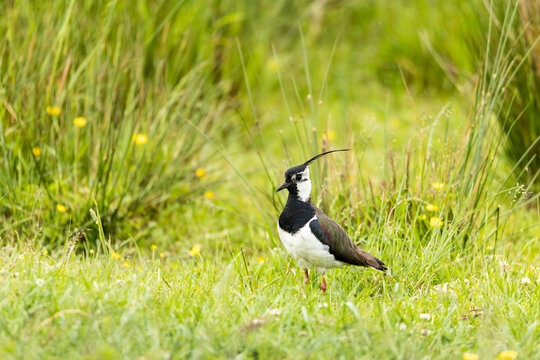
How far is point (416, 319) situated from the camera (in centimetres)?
295

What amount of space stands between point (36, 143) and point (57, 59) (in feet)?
1.63

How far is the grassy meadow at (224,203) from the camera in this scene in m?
2.70

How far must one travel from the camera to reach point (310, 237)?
129 inches

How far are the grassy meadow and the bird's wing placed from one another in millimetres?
143

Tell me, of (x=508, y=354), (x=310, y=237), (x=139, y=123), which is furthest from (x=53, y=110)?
(x=508, y=354)

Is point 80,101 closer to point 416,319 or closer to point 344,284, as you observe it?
point 344,284

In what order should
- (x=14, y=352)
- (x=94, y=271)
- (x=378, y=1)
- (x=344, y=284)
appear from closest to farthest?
(x=14, y=352) < (x=94, y=271) < (x=344, y=284) < (x=378, y=1)

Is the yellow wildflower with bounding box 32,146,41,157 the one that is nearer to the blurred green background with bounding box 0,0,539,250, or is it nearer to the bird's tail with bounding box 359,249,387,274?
the blurred green background with bounding box 0,0,539,250

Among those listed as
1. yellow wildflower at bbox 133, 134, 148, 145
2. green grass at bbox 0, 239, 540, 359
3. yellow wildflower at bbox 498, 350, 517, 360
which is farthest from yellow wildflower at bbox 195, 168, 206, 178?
yellow wildflower at bbox 498, 350, 517, 360

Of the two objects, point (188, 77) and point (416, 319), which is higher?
point (188, 77)

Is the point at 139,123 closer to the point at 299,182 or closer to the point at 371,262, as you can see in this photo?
the point at 299,182

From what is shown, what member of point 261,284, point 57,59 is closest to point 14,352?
point 261,284

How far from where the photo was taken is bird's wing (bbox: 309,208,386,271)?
3283 millimetres

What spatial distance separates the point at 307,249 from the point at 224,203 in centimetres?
201
